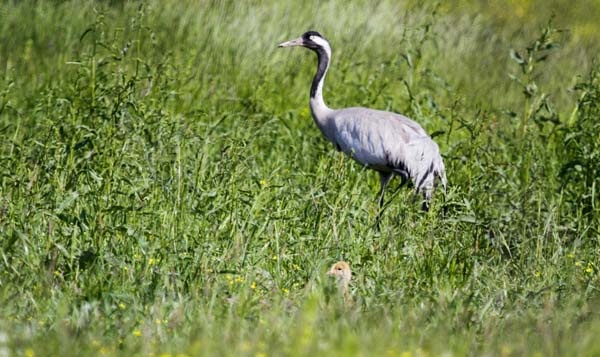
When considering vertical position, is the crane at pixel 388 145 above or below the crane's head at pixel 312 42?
below

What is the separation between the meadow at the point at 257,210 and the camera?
15.5ft

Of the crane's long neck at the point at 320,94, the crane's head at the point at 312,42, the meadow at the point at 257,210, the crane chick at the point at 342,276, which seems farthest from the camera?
the crane's head at the point at 312,42

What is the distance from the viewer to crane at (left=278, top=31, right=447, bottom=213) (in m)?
8.27

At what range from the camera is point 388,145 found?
8.59 m

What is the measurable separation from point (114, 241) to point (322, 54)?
4.09 metres

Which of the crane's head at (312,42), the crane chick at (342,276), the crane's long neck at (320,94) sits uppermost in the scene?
the crane's head at (312,42)

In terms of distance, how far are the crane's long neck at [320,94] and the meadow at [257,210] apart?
20cm

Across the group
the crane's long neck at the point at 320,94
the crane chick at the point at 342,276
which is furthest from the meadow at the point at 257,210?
the crane's long neck at the point at 320,94

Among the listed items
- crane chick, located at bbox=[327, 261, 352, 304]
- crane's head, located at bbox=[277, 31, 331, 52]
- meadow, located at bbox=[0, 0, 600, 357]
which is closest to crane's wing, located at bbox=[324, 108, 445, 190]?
meadow, located at bbox=[0, 0, 600, 357]

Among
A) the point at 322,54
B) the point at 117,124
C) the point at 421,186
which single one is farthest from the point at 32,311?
the point at 322,54

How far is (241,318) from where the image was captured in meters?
4.76

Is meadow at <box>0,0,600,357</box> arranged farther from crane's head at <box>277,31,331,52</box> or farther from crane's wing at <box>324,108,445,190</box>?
crane's head at <box>277,31,331,52</box>

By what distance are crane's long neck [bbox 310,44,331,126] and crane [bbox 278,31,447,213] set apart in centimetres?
5

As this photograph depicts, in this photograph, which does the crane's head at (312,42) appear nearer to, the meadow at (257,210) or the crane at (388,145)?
the meadow at (257,210)
